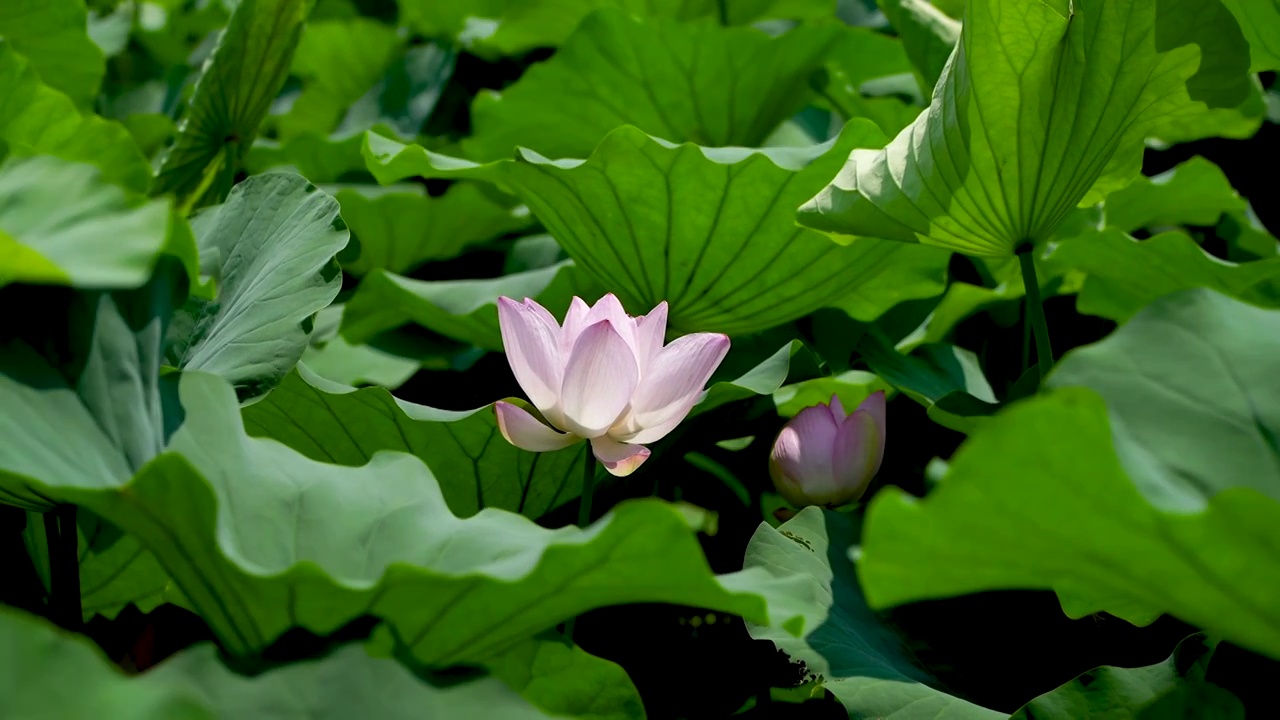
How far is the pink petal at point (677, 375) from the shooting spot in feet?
2.83

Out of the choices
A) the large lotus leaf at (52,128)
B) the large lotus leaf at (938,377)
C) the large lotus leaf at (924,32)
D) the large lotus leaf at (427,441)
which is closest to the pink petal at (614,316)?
the large lotus leaf at (427,441)

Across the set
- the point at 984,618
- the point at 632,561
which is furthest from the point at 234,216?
the point at 984,618

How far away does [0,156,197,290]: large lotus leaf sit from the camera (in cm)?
55

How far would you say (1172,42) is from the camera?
0.90 m

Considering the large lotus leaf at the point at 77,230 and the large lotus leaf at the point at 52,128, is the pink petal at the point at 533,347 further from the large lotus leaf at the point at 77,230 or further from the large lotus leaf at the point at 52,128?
the large lotus leaf at the point at 52,128

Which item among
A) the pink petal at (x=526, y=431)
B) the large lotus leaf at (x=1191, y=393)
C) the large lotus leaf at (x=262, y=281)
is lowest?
the pink petal at (x=526, y=431)

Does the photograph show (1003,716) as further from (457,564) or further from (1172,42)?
(1172,42)

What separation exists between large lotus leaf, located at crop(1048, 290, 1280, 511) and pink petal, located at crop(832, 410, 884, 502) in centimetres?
33

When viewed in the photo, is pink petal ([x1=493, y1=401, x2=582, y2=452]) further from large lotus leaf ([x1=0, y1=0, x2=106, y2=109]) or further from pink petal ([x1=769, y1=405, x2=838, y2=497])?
large lotus leaf ([x1=0, y1=0, x2=106, y2=109])

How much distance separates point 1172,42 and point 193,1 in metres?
2.40

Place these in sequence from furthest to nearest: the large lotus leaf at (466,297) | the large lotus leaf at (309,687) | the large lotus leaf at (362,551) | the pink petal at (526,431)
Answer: the large lotus leaf at (466,297) → the pink petal at (526,431) → the large lotus leaf at (362,551) → the large lotus leaf at (309,687)

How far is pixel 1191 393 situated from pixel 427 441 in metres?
0.61

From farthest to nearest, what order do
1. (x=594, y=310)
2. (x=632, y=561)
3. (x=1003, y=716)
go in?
(x=594, y=310) → (x=1003, y=716) → (x=632, y=561)

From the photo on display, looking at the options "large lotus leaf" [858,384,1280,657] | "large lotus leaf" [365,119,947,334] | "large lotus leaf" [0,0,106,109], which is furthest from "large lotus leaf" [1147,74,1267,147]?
"large lotus leaf" [0,0,106,109]
